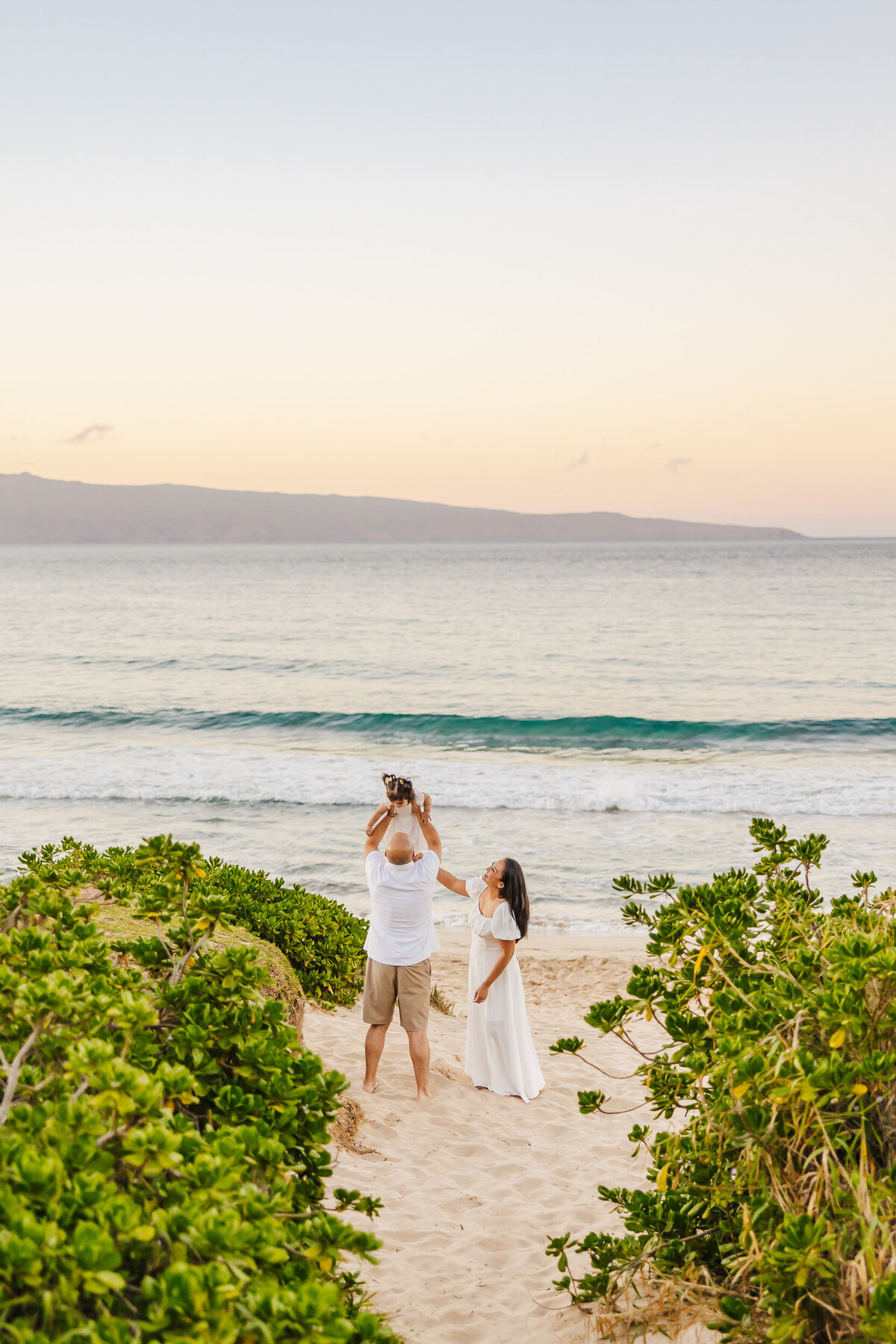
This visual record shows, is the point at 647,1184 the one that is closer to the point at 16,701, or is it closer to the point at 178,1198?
the point at 178,1198

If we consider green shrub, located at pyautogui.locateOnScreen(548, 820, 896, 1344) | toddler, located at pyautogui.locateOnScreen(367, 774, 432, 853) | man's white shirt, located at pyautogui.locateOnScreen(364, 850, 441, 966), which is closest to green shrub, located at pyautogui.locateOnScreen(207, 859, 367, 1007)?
man's white shirt, located at pyautogui.locateOnScreen(364, 850, 441, 966)

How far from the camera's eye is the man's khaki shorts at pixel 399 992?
6508 millimetres

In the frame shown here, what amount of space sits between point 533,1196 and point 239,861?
941 centimetres

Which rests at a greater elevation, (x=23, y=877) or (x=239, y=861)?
(x=23, y=877)

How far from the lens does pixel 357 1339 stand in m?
2.22

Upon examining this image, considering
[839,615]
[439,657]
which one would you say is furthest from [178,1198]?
[839,615]

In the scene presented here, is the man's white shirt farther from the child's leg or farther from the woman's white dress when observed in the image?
the woman's white dress

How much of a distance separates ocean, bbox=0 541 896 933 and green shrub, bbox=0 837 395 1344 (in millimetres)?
9513

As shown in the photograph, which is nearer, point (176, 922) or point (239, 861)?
point (176, 922)

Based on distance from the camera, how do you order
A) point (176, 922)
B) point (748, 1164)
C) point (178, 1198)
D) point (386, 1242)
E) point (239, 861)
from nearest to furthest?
point (178, 1198), point (748, 1164), point (176, 922), point (386, 1242), point (239, 861)

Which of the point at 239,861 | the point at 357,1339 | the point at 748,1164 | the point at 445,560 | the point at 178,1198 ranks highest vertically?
the point at 445,560

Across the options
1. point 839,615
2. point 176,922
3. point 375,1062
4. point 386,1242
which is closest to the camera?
point 176,922

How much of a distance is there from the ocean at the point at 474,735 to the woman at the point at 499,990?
15.2 ft

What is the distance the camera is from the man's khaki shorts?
6508mm
